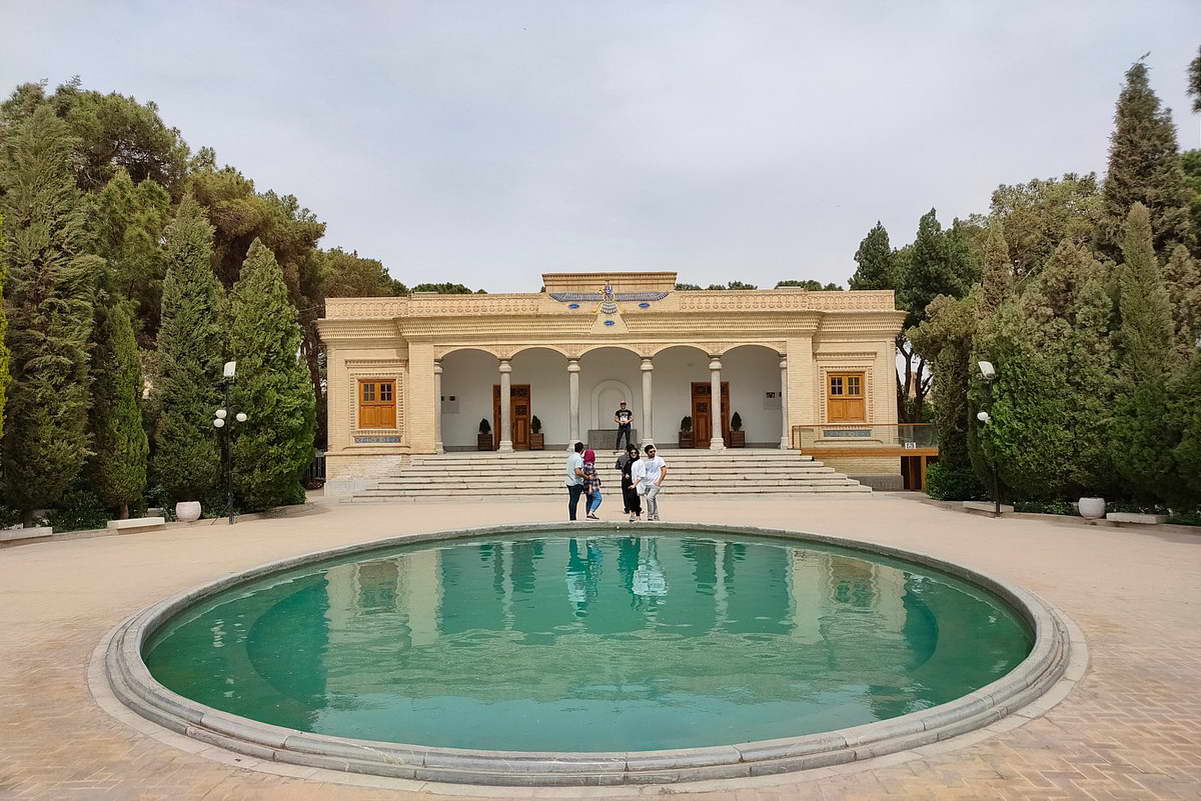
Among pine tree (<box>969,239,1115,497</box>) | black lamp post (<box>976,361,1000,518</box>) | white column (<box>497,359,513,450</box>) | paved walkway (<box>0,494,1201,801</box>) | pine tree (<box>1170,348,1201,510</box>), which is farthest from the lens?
white column (<box>497,359,513,450</box>)

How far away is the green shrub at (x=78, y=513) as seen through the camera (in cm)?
1474

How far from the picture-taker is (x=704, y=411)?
27984mm

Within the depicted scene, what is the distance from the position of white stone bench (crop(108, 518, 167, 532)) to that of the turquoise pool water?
20.3 feet

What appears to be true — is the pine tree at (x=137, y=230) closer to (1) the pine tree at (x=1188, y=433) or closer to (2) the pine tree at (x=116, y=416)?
(2) the pine tree at (x=116, y=416)

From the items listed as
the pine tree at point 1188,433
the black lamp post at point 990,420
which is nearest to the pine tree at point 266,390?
the black lamp post at point 990,420

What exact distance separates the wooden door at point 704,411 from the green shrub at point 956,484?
9.70 meters

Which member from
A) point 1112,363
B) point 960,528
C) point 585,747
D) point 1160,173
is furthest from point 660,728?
point 1160,173

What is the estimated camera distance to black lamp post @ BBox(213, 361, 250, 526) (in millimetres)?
15656

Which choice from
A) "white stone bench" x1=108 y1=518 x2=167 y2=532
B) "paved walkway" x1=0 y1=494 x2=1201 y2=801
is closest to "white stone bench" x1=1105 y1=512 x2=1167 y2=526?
"paved walkway" x1=0 y1=494 x2=1201 y2=801

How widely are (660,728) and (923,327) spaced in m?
28.2

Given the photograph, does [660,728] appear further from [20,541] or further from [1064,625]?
[20,541]

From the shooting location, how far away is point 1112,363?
567 inches

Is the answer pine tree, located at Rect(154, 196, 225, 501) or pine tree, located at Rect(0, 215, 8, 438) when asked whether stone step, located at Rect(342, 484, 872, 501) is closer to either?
pine tree, located at Rect(154, 196, 225, 501)

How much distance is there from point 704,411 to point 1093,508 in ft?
49.3
